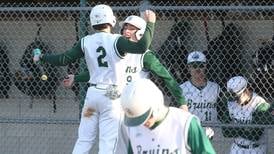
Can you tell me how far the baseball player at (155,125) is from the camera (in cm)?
324

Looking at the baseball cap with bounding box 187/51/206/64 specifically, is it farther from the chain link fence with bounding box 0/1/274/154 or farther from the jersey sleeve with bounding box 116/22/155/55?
A: the jersey sleeve with bounding box 116/22/155/55

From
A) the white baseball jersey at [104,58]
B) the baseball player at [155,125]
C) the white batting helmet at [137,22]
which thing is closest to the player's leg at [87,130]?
the white baseball jersey at [104,58]

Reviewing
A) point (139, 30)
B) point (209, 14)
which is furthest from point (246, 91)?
point (209, 14)

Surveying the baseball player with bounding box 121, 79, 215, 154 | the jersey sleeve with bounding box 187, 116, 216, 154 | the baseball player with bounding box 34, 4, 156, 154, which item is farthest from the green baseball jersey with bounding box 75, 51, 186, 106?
the jersey sleeve with bounding box 187, 116, 216, 154

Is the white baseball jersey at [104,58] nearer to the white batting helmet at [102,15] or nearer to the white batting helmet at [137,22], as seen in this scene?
the white batting helmet at [102,15]

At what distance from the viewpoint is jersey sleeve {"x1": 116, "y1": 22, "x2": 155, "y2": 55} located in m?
5.45

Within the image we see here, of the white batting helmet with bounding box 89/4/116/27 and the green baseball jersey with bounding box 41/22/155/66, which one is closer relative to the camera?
the green baseball jersey with bounding box 41/22/155/66

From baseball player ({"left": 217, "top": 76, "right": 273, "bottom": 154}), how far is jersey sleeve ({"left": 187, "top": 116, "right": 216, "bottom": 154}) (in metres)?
3.14

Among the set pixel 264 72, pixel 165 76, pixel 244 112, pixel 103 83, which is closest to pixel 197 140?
pixel 103 83

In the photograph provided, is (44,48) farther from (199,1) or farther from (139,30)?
(139,30)

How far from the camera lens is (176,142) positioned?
3520 millimetres

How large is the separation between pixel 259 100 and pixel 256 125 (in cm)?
27

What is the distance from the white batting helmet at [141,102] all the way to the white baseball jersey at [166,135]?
Answer: 16 cm

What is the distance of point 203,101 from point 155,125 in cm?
345
